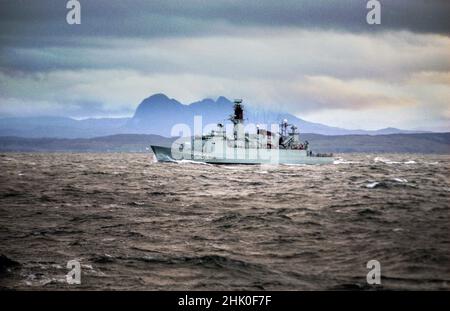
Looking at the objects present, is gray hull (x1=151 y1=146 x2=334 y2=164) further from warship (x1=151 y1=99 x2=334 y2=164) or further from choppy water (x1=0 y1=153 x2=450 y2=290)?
choppy water (x1=0 y1=153 x2=450 y2=290)

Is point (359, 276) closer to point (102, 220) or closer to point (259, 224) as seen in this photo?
point (259, 224)

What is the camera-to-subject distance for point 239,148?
103 metres

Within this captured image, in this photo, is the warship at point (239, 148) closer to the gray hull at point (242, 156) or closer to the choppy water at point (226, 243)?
the gray hull at point (242, 156)

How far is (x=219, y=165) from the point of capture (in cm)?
10306

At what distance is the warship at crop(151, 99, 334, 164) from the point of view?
101375mm

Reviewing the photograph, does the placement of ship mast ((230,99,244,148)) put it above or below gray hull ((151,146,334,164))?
above

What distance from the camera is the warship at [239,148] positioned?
101375mm

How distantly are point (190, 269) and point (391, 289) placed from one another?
6.73m

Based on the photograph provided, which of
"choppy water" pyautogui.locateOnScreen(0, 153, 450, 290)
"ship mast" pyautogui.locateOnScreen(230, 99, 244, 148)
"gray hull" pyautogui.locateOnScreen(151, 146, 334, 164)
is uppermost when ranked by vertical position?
"ship mast" pyautogui.locateOnScreen(230, 99, 244, 148)

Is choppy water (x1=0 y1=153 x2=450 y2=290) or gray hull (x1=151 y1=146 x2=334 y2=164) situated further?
gray hull (x1=151 y1=146 x2=334 y2=164)

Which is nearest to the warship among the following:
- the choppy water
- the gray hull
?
the gray hull

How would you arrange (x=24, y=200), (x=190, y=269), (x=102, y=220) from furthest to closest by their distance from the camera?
(x=24, y=200) < (x=102, y=220) < (x=190, y=269)

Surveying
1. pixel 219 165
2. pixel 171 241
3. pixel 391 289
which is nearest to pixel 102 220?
pixel 171 241

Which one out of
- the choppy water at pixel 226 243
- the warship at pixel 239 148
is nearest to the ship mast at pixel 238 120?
the warship at pixel 239 148
